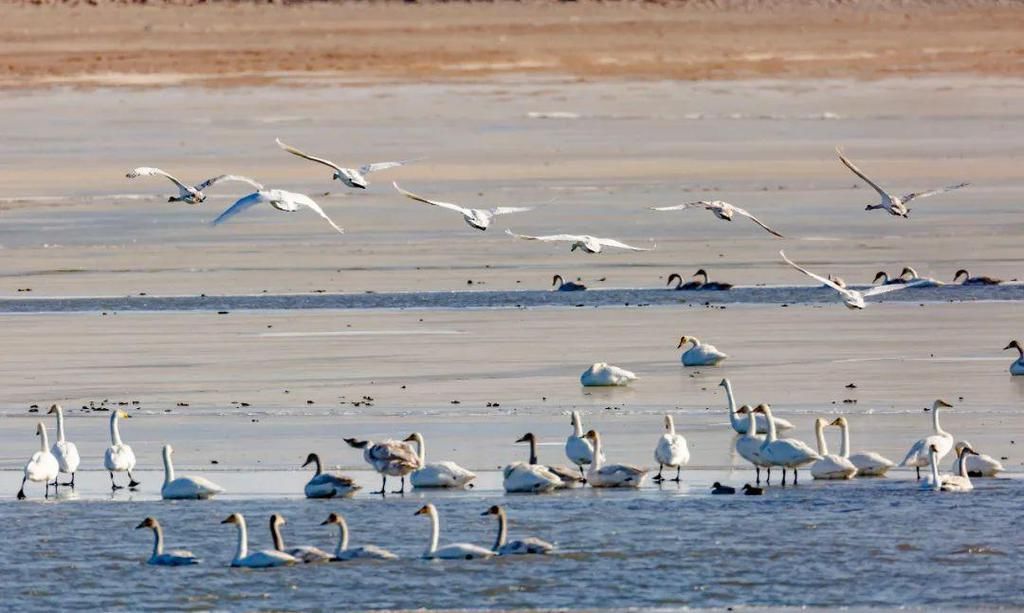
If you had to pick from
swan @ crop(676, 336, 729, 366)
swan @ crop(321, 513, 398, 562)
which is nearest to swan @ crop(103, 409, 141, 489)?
swan @ crop(321, 513, 398, 562)

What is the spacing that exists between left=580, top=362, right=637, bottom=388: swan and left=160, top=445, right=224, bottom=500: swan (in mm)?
4802

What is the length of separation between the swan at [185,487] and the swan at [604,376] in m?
4.80

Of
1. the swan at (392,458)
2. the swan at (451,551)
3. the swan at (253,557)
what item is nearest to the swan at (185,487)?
the swan at (392,458)

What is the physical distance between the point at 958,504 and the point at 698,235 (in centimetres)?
1869

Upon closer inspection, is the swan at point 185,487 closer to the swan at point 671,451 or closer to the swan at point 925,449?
the swan at point 671,451

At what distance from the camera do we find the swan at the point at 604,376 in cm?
1917

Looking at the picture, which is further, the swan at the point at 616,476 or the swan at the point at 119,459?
the swan at the point at 119,459

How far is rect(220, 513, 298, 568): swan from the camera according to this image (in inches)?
520

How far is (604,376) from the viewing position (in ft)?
63.0

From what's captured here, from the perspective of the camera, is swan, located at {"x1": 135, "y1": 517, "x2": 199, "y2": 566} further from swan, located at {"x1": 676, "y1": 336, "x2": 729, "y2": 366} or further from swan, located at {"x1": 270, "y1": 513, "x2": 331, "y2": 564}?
swan, located at {"x1": 676, "y1": 336, "x2": 729, "y2": 366}

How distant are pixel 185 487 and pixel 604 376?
5.18 metres

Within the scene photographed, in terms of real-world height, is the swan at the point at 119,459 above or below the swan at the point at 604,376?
below

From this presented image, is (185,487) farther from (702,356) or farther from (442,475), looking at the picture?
(702,356)

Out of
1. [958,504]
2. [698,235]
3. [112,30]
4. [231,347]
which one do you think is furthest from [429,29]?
[958,504]
